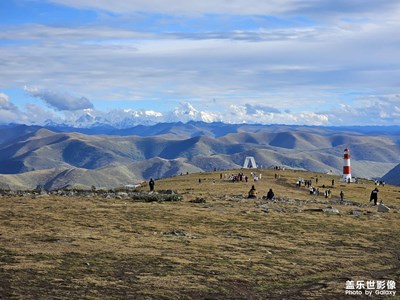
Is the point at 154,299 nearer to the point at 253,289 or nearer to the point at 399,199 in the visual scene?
the point at 253,289

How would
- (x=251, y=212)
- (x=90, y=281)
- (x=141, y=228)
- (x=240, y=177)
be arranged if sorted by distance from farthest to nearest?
1. (x=240, y=177)
2. (x=251, y=212)
3. (x=141, y=228)
4. (x=90, y=281)

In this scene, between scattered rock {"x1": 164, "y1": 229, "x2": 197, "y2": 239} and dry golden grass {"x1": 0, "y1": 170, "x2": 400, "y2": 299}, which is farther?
scattered rock {"x1": 164, "y1": 229, "x2": 197, "y2": 239}

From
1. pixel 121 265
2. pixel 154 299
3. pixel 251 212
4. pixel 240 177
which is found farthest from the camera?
pixel 240 177

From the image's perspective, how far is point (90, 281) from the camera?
23781 millimetres

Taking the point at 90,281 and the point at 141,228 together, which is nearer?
the point at 90,281

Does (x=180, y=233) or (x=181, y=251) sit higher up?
(x=180, y=233)

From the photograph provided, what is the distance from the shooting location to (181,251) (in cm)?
3156

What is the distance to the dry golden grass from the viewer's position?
23.7 m

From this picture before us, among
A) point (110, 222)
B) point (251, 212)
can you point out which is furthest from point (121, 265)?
point (251, 212)

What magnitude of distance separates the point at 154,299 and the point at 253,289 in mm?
5112

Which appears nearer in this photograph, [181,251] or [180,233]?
[181,251]

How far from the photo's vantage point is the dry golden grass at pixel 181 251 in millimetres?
23656

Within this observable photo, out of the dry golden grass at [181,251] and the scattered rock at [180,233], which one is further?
the scattered rock at [180,233]

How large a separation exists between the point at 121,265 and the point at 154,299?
19.1ft
